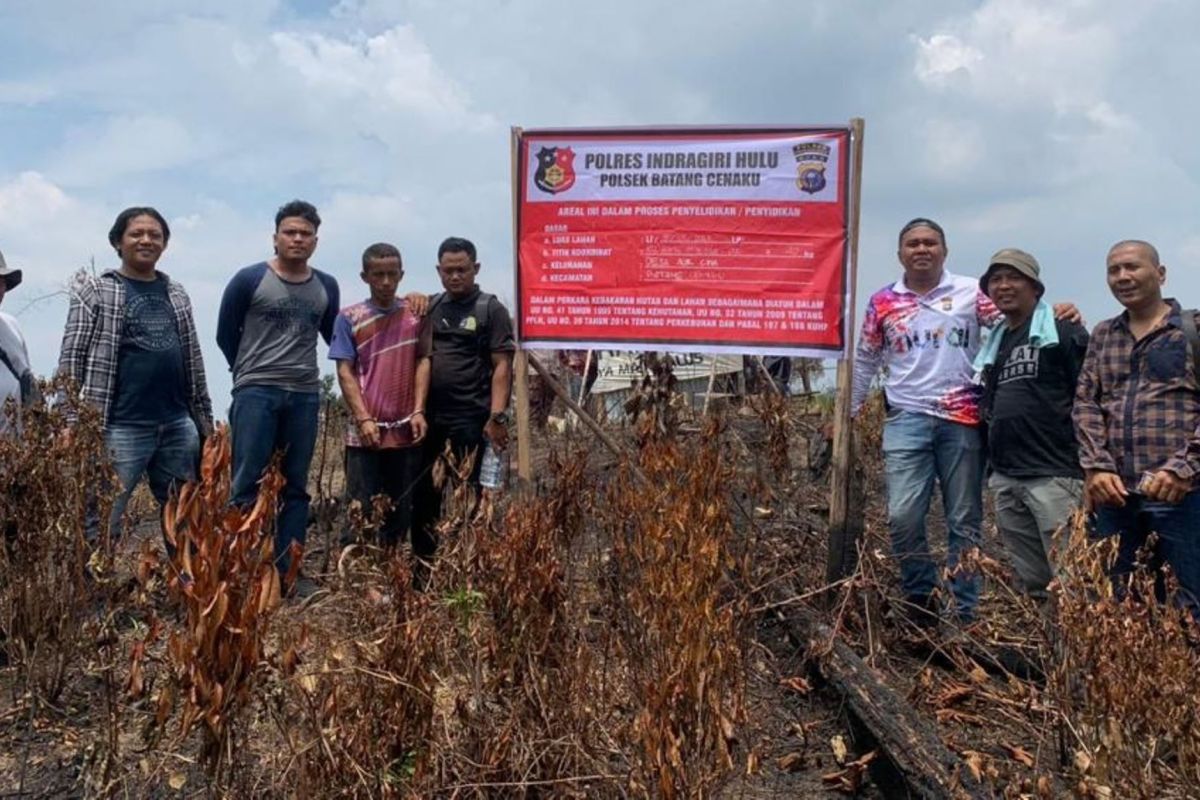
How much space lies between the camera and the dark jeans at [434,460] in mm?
4793

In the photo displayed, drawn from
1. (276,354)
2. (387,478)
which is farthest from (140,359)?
(387,478)

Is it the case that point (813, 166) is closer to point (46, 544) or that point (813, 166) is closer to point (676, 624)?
point (676, 624)

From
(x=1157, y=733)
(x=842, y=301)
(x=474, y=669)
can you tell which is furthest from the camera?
(x=842, y=301)

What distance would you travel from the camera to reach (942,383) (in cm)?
433

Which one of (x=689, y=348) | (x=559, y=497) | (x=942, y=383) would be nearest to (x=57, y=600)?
(x=559, y=497)

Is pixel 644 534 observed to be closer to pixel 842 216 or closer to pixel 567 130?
pixel 842 216

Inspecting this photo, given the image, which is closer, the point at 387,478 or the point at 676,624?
the point at 676,624

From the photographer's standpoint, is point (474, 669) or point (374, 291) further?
point (374, 291)

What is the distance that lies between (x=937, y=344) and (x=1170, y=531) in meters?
1.24

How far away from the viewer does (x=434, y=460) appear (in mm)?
4773

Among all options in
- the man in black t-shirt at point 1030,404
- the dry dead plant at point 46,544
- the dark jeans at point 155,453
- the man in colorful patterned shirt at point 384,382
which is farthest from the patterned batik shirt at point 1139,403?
the dark jeans at point 155,453

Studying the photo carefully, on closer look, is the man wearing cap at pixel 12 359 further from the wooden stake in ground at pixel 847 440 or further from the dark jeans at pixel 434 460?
the wooden stake in ground at pixel 847 440

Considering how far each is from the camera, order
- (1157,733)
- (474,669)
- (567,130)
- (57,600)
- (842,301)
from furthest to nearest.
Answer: (567,130)
(842,301)
(57,600)
(474,669)
(1157,733)

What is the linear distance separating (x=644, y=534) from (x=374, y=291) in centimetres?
219
